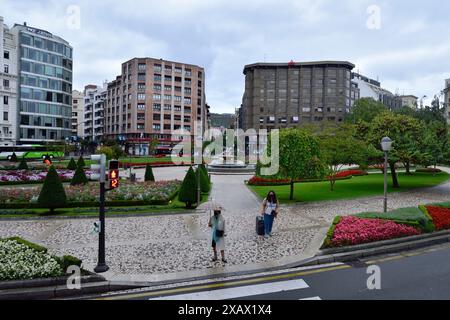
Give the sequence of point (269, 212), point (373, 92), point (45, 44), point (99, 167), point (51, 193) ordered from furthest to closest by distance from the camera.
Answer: point (373, 92), point (45, 44), point (51, 193), point (269, 212), point (99, 167)

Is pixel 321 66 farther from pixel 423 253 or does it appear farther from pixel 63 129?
pixel 423 253

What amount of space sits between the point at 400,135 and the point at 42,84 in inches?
2991

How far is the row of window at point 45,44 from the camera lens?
2867 inches

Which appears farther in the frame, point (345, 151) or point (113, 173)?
point (345, 151)

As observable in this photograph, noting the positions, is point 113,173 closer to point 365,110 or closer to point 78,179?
point 78,179

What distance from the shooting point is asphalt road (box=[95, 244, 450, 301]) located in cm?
781

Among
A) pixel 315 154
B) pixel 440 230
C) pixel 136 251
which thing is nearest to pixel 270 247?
pixel 136 251

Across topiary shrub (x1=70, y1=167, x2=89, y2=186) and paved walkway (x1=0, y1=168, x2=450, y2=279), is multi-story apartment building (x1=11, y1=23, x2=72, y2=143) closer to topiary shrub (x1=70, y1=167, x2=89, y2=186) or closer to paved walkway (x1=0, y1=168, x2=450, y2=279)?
topiary shrub (x1=70, y1=167, x2=89, y2=186)

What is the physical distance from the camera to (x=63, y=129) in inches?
3241

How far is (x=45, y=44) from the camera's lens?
76.6 m

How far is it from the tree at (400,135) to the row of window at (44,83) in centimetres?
7353

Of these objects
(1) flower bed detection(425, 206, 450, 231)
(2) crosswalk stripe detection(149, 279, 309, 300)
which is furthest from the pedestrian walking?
(1) flower bed detection(425, 206, 450, 231)

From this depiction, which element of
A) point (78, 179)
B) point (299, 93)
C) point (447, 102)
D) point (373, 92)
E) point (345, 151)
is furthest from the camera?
point (373, 92)

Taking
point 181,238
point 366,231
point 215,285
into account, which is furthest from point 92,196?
point 366,231
